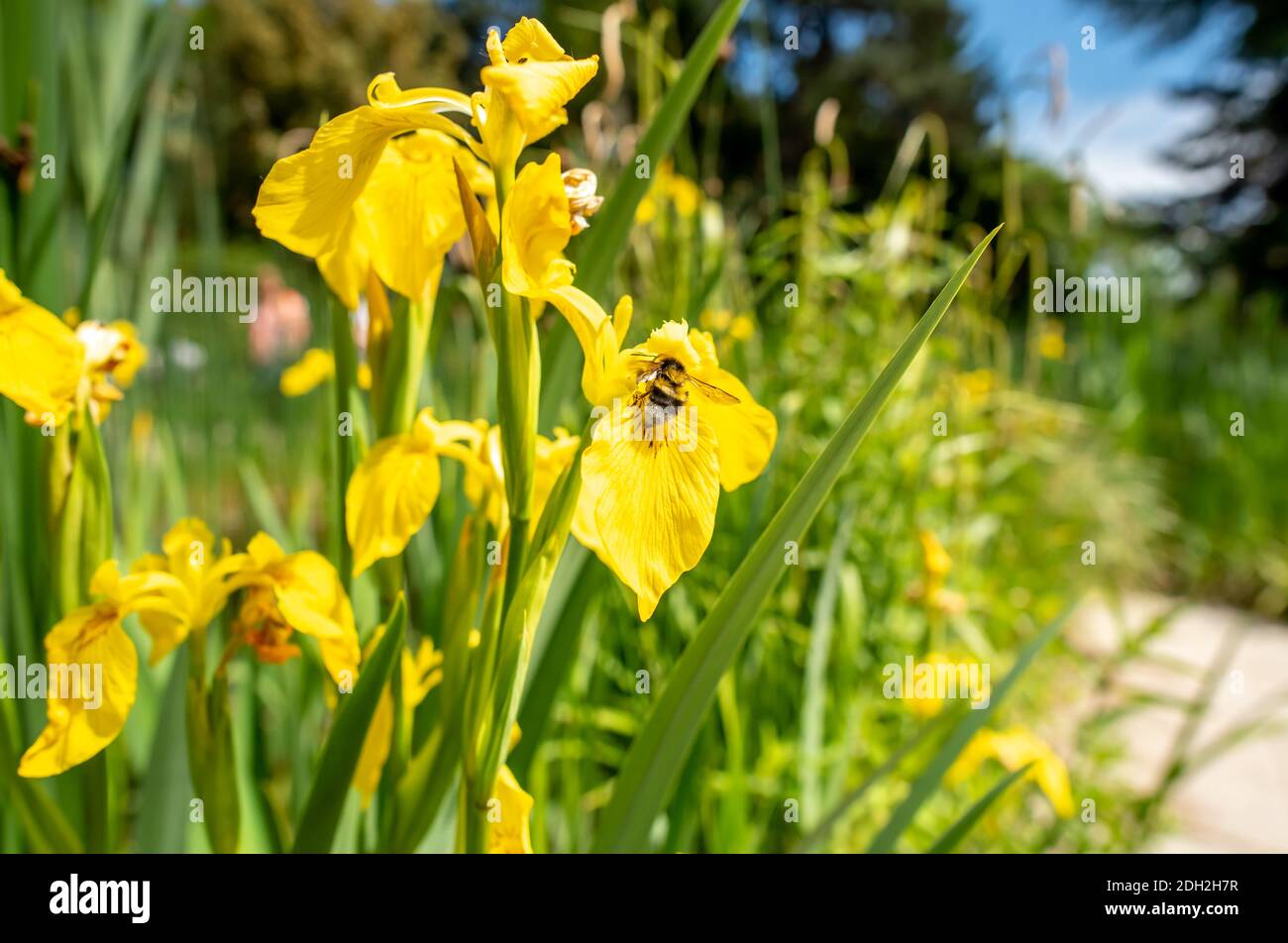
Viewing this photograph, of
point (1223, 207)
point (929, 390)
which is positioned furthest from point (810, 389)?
point (1223, 207)

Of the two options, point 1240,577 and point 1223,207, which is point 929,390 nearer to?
point 1240,577

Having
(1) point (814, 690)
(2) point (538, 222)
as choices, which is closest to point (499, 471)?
(2) point (538, 222)

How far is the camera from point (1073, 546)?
9.73 ft

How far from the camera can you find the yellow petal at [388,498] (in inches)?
21.6

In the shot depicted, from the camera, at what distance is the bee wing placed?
18.6 inches

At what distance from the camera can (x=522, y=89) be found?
16.5 inches

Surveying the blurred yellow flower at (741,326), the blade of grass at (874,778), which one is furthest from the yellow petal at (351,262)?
the blurred yellow flower at (741,326)

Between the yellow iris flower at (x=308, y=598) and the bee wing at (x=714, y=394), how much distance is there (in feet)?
0.87

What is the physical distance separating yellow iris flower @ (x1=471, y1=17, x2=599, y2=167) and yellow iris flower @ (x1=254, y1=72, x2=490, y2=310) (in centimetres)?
2

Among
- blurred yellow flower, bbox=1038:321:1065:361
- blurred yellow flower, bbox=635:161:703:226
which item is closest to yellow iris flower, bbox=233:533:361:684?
blurred yellow flower, bbox=635:161:703:226

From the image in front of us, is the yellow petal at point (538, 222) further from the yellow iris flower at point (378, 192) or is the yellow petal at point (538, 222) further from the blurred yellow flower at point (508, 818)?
the blurred yellow flower at point (508, 818)

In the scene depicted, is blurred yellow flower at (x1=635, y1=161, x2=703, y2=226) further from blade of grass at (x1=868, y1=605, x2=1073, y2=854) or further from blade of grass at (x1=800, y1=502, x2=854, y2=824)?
blade of grass at (x1=868, y1=605, x2=1073, y2=854)

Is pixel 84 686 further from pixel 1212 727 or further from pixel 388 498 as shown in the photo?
pixel 1212 727

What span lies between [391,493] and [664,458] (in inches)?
7.8
